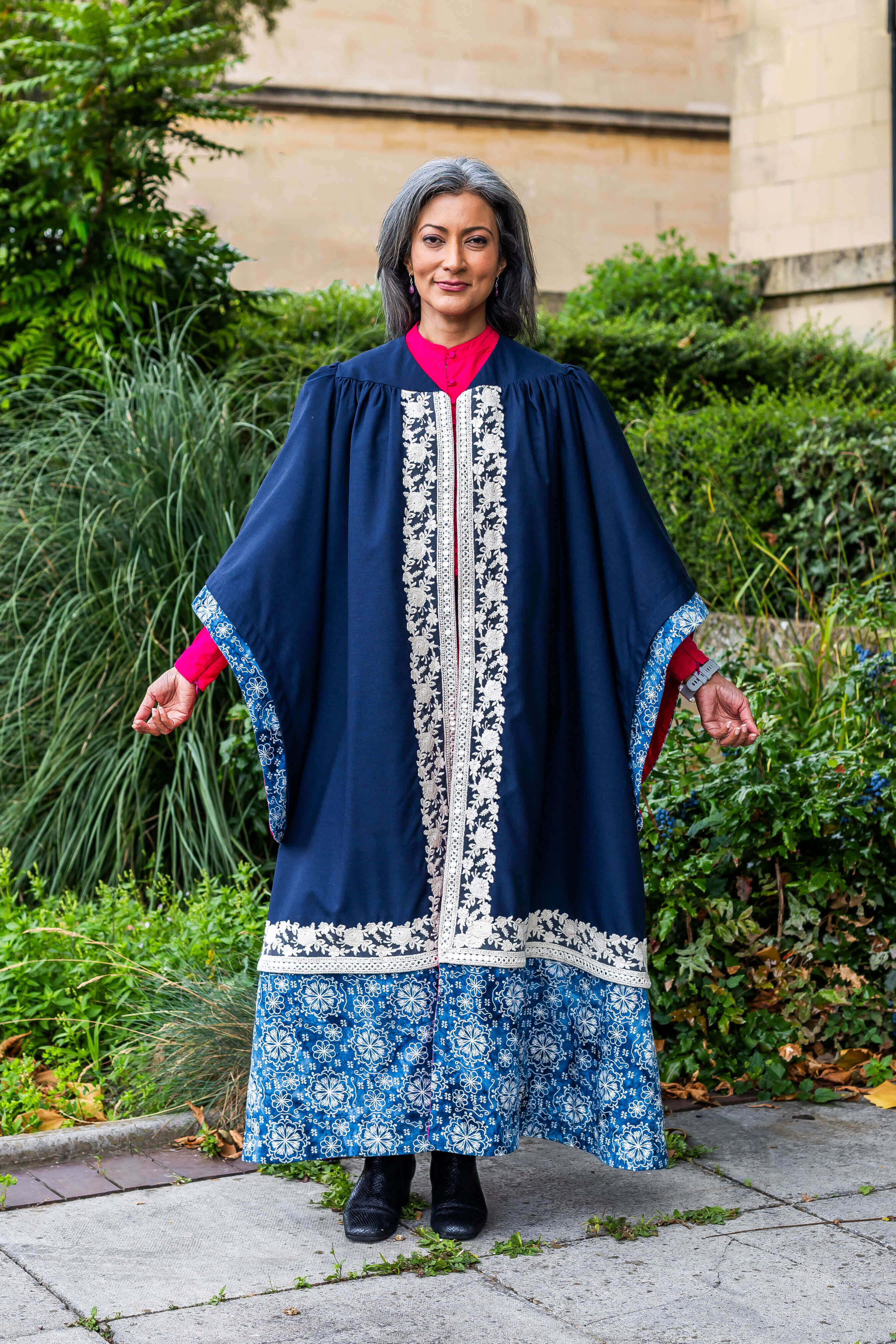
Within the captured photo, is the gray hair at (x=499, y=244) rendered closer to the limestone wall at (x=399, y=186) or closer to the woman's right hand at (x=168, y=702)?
the woman's right hand at (x=168, y=702)

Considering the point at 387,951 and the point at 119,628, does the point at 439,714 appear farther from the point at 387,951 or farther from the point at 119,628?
the point at 119,628

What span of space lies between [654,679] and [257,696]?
741 mm

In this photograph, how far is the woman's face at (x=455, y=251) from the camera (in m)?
2.74

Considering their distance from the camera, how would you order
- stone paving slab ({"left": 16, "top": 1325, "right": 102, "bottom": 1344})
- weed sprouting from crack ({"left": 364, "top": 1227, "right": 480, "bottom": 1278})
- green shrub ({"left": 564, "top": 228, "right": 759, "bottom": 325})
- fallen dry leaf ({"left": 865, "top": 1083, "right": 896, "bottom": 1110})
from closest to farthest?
stone paving slab ({"left": 16, "top": 1325, "right": 102, "bottom": 1344}) → weed sprouting from crack ({"left": 364, "top": 1227, "right": 480, "bottom": 1278}) → fallen dry leaf ({"left": 865, "top": 1083, "right": 896, "bottom": 1110}) → green shrub ({"left": 564, "top": 228, "right": 759, "bottom": 325})

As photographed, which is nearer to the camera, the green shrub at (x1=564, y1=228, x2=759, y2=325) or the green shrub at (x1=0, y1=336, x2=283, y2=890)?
the green shrub at (x1=0, y1=336, x2=283, y2=890)

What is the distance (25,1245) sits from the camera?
2.71 m

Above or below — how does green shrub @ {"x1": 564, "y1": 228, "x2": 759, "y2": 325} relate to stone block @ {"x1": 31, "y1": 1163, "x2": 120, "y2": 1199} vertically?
above

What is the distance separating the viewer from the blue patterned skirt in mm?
2729

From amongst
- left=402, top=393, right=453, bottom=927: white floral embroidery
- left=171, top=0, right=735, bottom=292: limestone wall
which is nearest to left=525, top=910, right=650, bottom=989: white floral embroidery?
left=402, top=393, right=453, bottom=927: white floral embroidery

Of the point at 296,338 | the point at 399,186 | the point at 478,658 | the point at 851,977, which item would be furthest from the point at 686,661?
the point at 399,186

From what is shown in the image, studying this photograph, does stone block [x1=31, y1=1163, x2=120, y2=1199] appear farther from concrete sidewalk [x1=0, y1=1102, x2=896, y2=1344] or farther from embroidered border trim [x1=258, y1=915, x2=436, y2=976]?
embroidered border trim [x1=258, y1=915, x2=436, y2=976]

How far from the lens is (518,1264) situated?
2645 mm

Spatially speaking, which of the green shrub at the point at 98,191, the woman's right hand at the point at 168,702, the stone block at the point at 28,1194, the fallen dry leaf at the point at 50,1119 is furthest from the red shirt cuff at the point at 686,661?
the green shrub at the point at 98,191

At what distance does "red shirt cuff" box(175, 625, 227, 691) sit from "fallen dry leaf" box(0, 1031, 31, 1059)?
1418 mm
